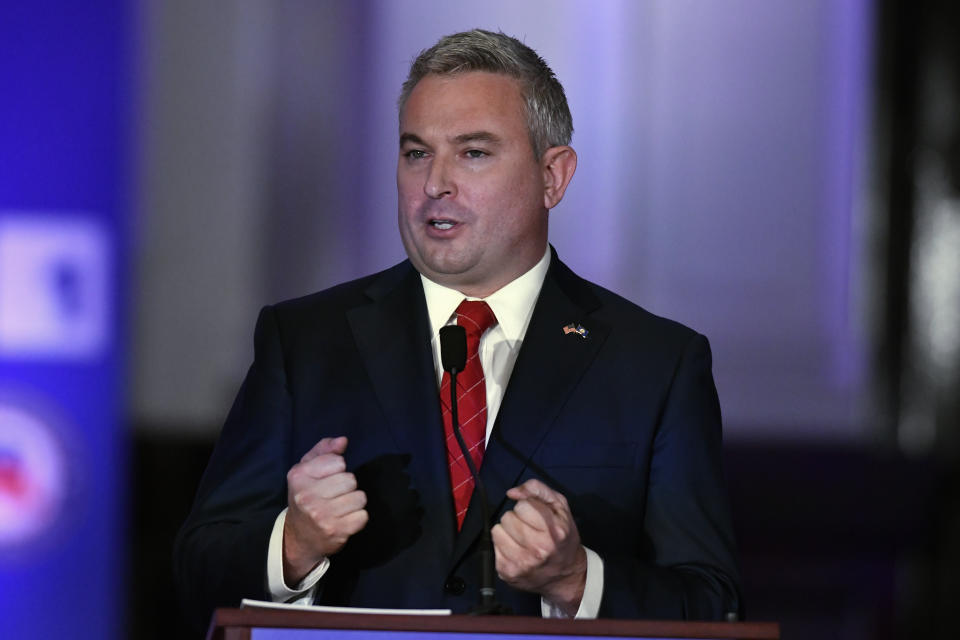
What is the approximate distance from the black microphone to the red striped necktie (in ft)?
0.75

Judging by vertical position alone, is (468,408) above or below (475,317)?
below

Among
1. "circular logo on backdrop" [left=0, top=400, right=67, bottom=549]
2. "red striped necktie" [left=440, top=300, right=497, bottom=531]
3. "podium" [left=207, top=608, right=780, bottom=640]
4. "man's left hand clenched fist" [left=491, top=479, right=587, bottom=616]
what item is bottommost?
"circular logo on backdrop" [left=0, top=400, right=67, bottom=549]

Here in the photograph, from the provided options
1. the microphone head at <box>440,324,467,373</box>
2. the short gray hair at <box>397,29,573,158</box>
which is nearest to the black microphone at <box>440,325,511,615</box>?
the microphone head at <box>440,324,467,373</box>

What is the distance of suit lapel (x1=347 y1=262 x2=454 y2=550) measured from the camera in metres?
2.23

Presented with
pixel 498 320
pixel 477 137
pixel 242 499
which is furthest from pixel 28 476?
pixel 477 137

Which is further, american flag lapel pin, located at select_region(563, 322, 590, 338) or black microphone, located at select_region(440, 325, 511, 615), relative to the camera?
american flag lapel pin, located at select_region(563, 322, 590, 338)

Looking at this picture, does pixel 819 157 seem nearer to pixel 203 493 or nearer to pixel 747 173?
pixel 747 173

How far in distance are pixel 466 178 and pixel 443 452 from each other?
0.43 m

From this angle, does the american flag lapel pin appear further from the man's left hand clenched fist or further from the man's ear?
the man's left hand clenched fist

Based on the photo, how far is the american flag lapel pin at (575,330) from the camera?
7.84ft

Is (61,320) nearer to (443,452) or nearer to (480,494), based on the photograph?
(443,452)

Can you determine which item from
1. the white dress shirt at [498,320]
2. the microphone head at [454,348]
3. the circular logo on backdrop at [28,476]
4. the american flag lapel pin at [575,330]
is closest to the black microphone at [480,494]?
the microphone head at [454,348]

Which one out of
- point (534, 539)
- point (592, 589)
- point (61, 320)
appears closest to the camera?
point (534, 539)

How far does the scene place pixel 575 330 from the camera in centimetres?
239
